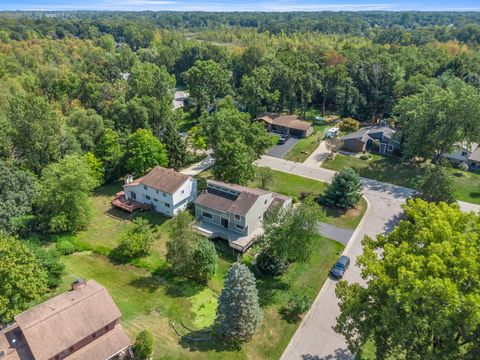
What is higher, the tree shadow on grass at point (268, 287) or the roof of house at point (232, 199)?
the roof of house at point (232, 199)

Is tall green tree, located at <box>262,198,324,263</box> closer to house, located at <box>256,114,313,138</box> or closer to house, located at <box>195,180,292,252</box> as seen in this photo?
house, located at <box>195,180,292,252</box>

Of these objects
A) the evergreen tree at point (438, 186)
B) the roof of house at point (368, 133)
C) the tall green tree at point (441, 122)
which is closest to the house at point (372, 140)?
the roof of house at point (368, 133)

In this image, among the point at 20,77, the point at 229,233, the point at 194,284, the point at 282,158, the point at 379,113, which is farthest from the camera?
the point at 379,113

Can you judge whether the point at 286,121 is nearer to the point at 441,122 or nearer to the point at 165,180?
the point at 441,122

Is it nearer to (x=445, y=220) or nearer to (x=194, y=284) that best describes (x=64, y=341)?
(x=194, y=284)

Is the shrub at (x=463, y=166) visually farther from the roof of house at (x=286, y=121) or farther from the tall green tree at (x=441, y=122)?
the roof of house at (x=286, y=121)

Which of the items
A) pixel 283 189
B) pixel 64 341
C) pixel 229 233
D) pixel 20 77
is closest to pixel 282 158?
pixel 283 189

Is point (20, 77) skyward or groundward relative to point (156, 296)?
skyward
